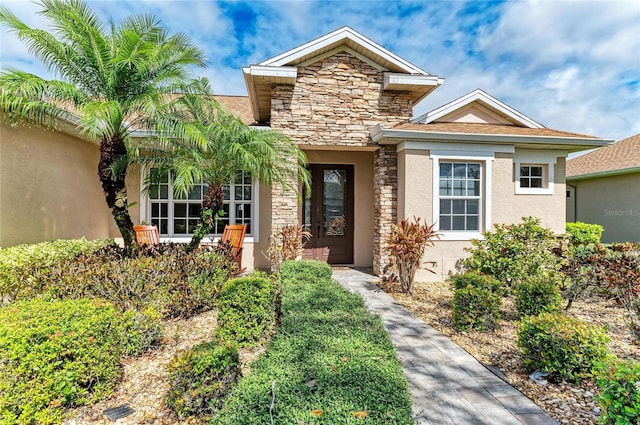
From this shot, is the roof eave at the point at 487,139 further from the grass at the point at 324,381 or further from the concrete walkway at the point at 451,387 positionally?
the grass at the point at 324,381

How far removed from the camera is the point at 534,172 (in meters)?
8.75

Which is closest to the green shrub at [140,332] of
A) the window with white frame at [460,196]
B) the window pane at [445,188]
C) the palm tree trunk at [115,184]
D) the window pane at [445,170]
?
the palm tree trunk at [115,184]

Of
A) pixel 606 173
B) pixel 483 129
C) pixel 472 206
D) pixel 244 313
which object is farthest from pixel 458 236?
pixel 606 173

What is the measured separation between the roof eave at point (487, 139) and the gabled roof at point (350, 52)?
5.27 ft

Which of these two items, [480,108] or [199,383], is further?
[480,108]

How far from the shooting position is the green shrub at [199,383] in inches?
102

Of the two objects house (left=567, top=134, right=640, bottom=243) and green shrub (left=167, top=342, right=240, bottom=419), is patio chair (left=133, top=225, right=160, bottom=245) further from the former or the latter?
house (left=567, top=134, right=640, bottom=243)

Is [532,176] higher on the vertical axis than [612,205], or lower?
higher

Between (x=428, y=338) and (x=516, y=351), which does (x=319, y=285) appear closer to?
(x=428, y=338)

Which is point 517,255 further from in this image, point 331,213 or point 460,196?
point 331,213

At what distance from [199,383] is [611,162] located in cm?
1861

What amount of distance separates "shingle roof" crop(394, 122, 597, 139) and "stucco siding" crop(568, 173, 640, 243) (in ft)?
23.2

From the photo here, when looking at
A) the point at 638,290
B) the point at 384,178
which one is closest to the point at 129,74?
the point at 384,178

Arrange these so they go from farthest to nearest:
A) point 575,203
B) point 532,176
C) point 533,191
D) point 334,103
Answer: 1. point 575,203
2. point 532,176
3. point 533,191
4. point 334,103
